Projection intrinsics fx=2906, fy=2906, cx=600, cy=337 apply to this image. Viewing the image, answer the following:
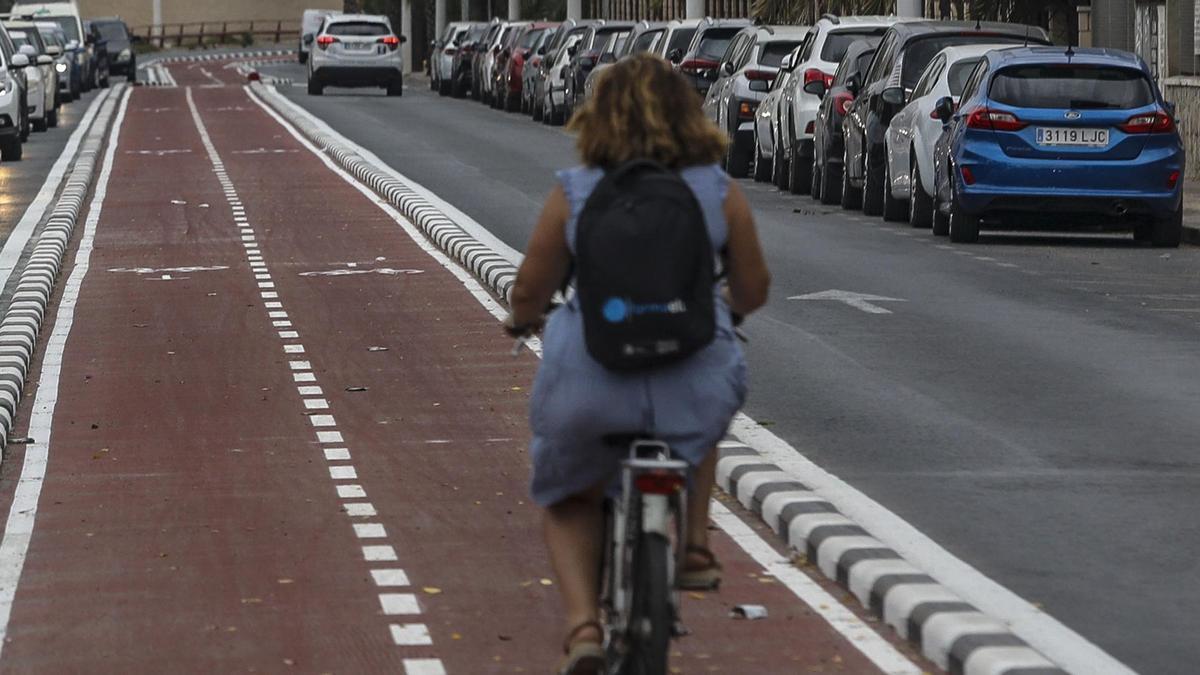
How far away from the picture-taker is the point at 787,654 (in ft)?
24.4

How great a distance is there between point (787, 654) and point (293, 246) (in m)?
14.8

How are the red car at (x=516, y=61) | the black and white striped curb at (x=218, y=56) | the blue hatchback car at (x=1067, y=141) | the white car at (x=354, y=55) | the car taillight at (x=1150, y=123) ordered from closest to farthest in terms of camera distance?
the blue hatchback car at (x=1067, y=141) → the car taillight at (x=1150, y=123) → the red car at (x=516, y=61) → the white car at (x=354, y=55) → the black and white striped curb at (x=218, y=56)

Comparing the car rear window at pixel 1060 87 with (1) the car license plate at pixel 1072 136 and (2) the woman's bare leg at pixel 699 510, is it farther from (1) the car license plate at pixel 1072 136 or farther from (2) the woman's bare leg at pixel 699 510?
(2) the woman's bare leg at pixel 699 510

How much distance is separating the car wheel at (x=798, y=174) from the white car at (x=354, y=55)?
3415 centimetres

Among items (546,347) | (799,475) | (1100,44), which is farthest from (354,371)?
(1100,44)

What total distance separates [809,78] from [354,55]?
114ft

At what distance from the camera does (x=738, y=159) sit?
32469 mm

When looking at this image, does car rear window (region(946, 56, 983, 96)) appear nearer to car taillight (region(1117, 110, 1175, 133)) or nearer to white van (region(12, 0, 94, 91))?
car taillight (region(1117, 110, 1175, 133))

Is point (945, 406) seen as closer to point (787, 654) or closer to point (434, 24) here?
point (787, 654)

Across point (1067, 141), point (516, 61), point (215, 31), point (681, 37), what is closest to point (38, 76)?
point (681, 37)

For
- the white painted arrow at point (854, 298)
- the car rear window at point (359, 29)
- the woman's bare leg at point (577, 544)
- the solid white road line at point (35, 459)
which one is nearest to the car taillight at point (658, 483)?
the woman's bare leg at point (577, 544)

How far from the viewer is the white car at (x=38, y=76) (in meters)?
42.7

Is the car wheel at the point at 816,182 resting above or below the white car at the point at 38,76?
above

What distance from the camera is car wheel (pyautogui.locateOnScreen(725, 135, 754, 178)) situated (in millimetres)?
32219
